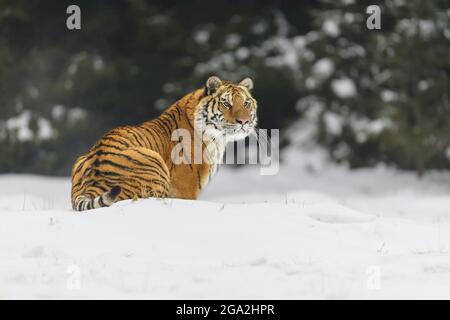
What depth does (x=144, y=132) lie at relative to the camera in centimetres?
812

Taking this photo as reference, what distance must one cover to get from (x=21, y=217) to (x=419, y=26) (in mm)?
13045

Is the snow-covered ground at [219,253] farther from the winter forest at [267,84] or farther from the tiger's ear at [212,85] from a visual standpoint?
the winter forest at [267,84]

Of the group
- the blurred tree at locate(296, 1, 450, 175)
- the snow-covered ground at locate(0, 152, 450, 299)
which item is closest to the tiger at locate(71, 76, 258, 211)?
the snow-covered ground at locate(0, 152, 450, 299)

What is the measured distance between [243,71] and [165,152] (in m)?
11.6

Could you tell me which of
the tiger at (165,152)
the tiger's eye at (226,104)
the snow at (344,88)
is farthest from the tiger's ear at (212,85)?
the snow at (344,88)

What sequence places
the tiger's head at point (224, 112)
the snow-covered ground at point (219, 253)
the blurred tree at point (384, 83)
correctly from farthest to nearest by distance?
the blurred tree at point (384, 83)
the tiger's head at point (224, 112)
the snow-covered ground at point (219, 253)

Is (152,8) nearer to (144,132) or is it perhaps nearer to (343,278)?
(144,132)

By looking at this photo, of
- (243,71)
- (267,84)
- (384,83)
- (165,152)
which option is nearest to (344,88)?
(384,83)

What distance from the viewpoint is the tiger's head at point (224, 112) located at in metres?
8.27

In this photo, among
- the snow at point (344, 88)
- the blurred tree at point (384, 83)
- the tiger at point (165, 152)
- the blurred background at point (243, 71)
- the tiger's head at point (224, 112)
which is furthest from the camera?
the snow at point (344, 88)

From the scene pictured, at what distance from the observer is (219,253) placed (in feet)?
21.7

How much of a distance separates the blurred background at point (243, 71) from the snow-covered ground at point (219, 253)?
10157 millimetres

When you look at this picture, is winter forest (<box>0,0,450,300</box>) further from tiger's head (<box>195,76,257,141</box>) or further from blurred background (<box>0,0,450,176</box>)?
tiger's head (<box>195,76,257,141</box>)

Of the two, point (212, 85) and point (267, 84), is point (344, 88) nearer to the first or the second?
point (267, 84)
